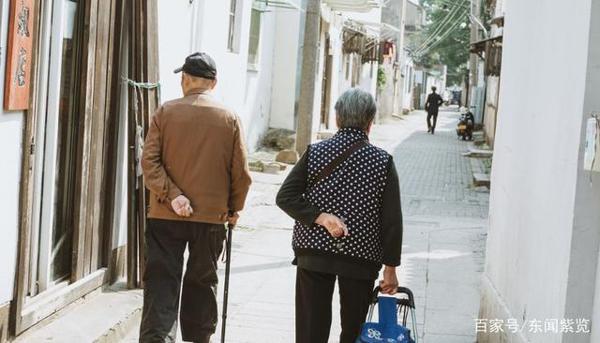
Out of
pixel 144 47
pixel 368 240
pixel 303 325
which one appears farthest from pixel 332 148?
pixel 144 47

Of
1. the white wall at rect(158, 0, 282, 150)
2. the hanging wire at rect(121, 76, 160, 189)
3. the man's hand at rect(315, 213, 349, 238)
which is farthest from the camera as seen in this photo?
the white wall at rect(158, 0, 282, 150)

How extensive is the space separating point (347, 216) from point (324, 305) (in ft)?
1.63

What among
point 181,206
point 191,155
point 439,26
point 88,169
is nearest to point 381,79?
point 439,26

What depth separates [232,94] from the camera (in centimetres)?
1487

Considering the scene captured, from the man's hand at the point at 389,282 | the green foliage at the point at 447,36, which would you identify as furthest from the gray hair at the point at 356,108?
the green foliage at the point at 447,36

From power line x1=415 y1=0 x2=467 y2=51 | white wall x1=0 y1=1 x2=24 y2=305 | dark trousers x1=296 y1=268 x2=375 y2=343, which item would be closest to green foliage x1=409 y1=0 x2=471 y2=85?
power line x1=415 y1=0 x2=467 y2=51

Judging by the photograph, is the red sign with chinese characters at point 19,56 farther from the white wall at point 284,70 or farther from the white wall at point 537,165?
the white wall at point 284,70

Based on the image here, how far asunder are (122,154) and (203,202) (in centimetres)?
185

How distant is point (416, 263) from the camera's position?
375 inches

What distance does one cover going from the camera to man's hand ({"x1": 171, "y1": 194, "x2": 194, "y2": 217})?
17.5 feet

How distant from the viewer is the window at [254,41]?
18047 millimetres

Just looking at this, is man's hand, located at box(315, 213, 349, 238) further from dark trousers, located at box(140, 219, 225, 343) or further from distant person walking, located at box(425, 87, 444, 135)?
distant person walking, located at box(425, 87, 444, 135)

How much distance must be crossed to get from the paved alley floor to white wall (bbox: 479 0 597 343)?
3.92 ft

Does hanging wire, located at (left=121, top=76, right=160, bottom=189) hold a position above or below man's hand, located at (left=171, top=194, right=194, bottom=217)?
above
